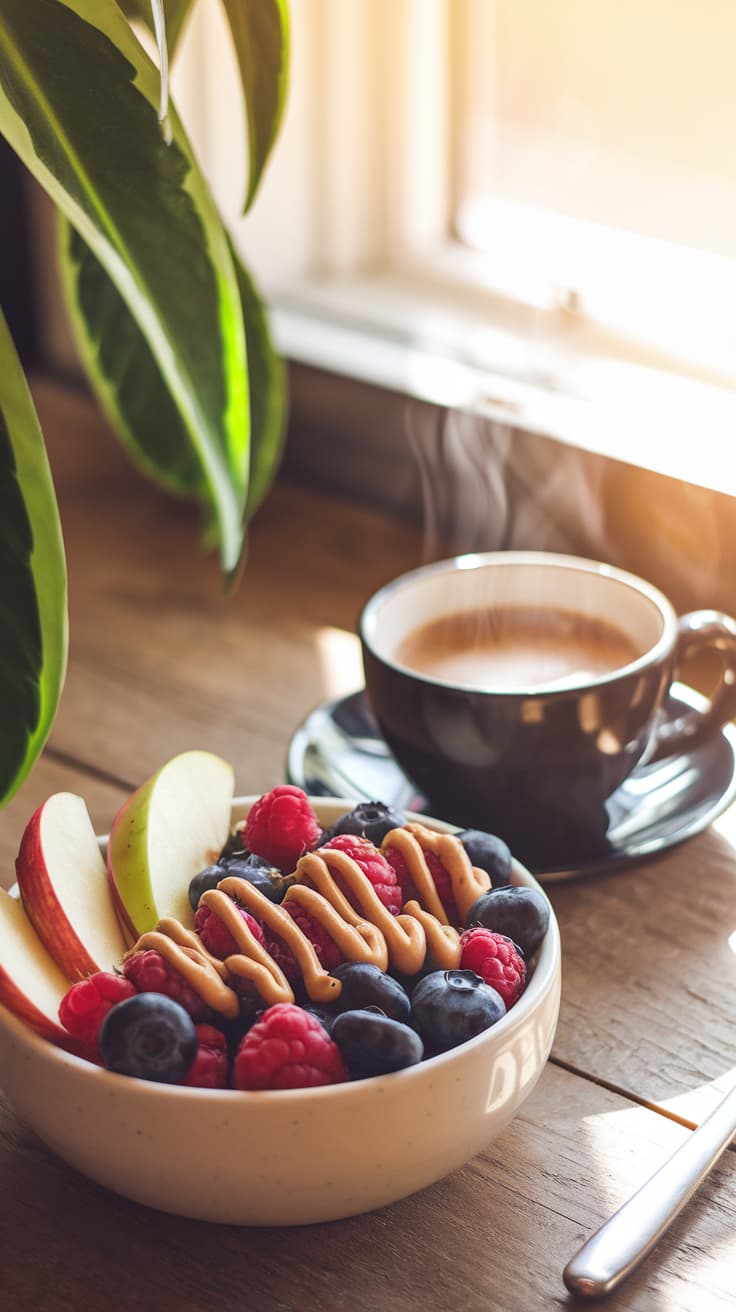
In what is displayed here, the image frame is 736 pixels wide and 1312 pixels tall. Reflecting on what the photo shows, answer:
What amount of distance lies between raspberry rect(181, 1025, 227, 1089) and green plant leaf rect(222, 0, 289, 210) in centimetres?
38

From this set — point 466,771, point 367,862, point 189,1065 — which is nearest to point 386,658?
point 466,771

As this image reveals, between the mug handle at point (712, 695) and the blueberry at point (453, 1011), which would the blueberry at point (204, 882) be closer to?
the blueberry at point (453, 1011)

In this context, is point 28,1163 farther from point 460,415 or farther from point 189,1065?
point 460,415

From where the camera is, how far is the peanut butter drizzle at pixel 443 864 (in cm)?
56

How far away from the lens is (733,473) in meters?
0.94

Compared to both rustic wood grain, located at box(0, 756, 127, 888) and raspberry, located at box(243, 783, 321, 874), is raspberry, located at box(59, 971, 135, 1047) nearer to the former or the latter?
raspberry, located at box(243, 783, 321, 874)

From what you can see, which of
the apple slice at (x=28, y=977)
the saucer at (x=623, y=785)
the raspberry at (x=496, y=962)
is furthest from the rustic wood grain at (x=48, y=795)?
the raspberry at (x=496, y=962)

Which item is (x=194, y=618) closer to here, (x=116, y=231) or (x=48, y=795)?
(x=48, y=795)

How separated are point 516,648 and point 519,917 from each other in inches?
10.8

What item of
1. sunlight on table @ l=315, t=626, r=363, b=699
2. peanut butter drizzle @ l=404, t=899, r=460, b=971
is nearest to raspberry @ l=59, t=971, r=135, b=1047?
peanut butter drizzle @ l=404, t=899, r=460, b=971

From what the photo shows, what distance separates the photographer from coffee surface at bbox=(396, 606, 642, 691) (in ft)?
2.50

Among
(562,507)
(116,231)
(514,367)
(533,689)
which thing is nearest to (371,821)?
(533,689)

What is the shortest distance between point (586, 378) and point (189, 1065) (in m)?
0.74

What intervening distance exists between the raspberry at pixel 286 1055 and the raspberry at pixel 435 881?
99 mm
